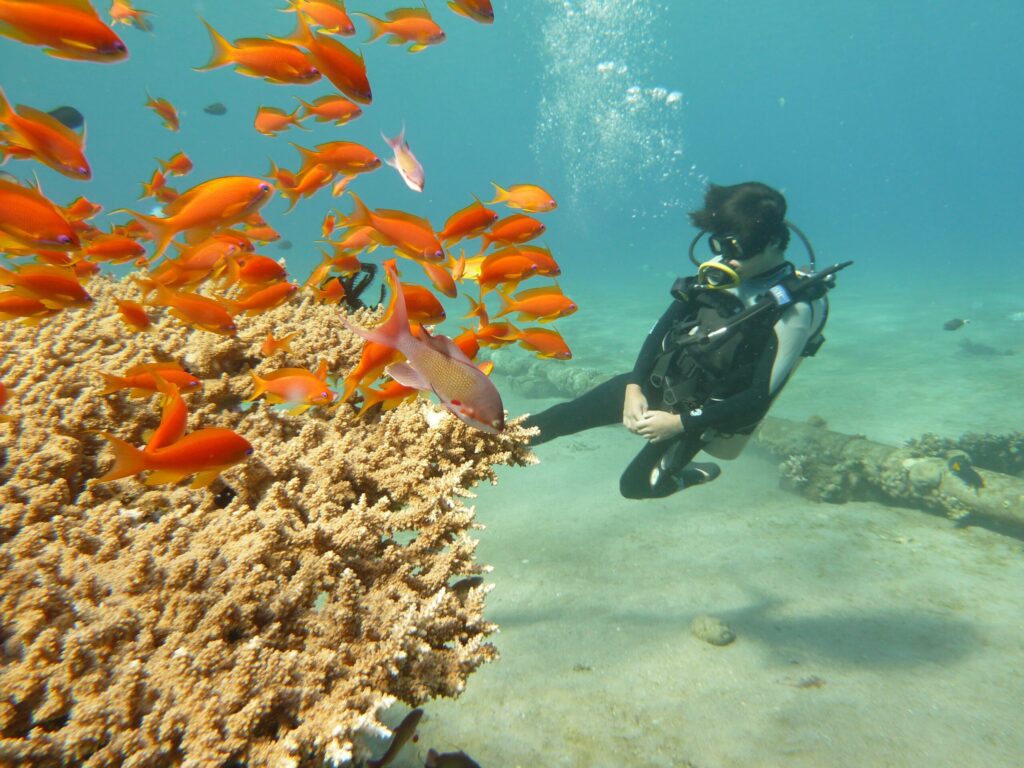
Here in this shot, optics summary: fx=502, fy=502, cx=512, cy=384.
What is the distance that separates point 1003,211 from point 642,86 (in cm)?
8075

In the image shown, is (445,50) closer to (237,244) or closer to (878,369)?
(878,369)

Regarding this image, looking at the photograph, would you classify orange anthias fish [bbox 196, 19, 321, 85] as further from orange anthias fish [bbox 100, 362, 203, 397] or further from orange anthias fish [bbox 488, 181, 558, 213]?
orange anthias fish [bbox 100, 362, 203, 397]

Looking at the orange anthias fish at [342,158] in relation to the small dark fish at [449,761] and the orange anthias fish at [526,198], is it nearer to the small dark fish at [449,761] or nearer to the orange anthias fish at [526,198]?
the orange anthias fish at [526,198]

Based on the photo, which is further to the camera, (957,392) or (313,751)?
(957,392)

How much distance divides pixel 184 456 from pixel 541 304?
7.22 feet

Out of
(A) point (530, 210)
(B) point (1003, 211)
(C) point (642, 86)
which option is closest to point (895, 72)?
(B) point (1003, 211)

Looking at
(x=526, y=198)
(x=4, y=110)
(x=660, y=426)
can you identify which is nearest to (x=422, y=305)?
(x=526, y=198)

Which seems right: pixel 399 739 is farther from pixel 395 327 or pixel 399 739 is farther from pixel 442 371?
pixel 395 327

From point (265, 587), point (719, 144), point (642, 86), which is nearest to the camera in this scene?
point (265, 587)

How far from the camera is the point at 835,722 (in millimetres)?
3164

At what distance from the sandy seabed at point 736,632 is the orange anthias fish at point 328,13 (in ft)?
13.1

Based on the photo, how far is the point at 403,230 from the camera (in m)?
2.76

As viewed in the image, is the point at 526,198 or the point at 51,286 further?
the point at 526,198

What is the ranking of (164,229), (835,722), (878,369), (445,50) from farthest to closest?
(445,50), (878,369), (835,722), (164,229)
